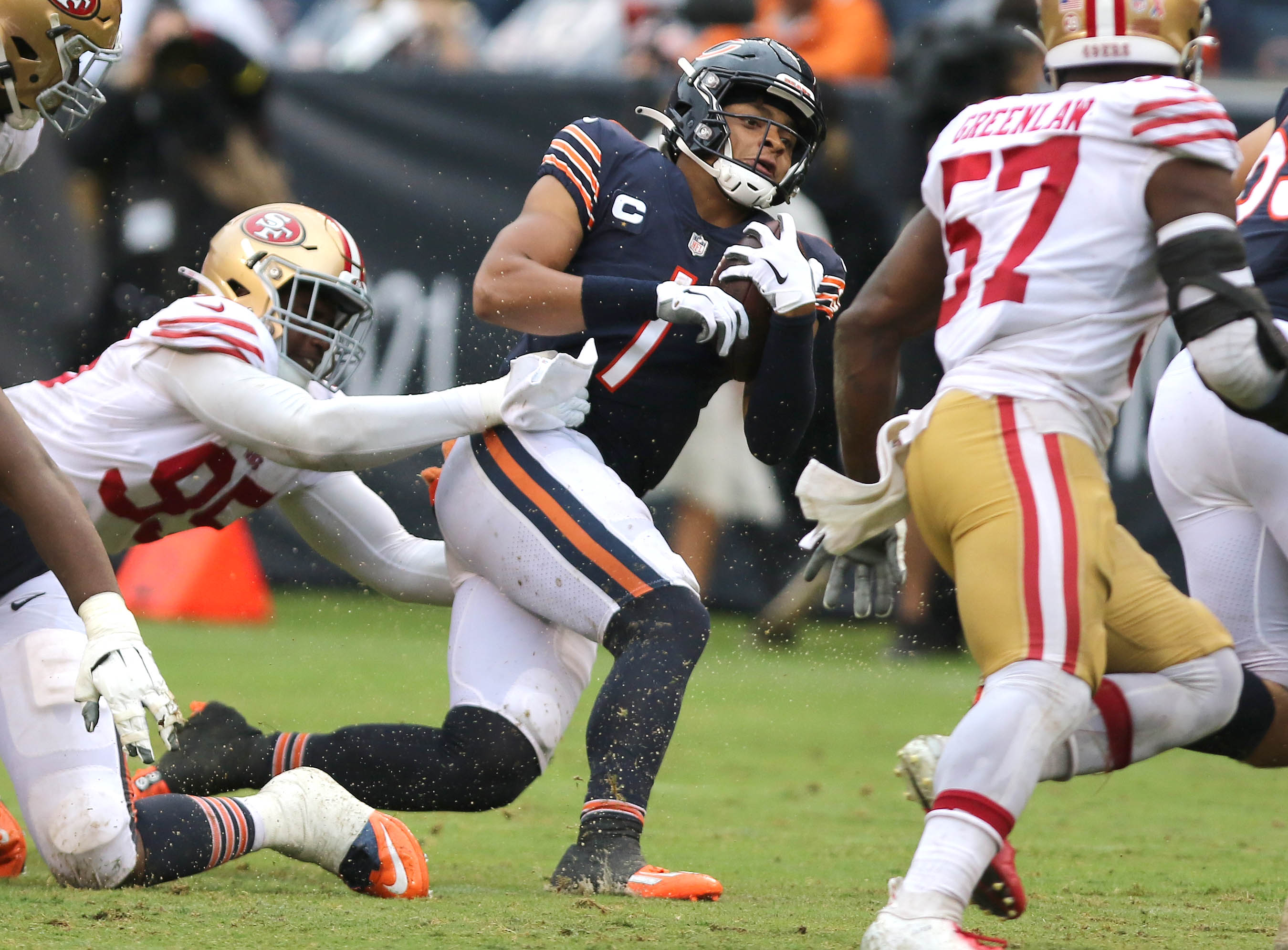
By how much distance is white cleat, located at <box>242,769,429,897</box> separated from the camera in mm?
3225

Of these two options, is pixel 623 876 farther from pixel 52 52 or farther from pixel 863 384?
pixel 52 52

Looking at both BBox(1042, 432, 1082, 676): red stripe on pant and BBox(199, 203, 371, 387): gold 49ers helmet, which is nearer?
BBox(1042, 432, 1082, 676): red stripe on pant

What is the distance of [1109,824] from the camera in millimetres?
4496

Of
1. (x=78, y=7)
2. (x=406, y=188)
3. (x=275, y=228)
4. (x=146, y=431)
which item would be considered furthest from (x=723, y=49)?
(x=406, y=188)

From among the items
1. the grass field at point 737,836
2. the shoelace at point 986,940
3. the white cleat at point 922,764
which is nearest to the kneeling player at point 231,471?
the grass field at point 737,836

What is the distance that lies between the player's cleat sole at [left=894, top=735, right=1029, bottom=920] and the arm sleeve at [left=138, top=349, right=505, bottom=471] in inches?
49.2

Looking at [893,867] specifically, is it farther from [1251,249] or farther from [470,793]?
[1251,249]

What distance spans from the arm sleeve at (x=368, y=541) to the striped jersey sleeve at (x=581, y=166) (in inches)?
33.0

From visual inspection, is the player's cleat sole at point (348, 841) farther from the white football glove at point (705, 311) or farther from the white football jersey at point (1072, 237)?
the white football jersey at point (1072, 237)

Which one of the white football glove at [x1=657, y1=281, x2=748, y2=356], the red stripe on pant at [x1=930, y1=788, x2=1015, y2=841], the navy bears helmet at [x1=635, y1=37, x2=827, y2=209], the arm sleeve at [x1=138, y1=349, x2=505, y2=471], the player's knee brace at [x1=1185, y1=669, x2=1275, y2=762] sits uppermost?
the navy bears helmet at [x1=635, y1=37, x2=827, y2=209]

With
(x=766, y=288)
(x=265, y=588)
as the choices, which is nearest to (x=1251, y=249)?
(x=766, y=288)

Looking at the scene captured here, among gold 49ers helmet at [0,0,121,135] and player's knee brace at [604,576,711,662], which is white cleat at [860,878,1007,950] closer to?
player's knee brace at [604,576,711,662]

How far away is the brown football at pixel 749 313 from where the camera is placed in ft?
11.9

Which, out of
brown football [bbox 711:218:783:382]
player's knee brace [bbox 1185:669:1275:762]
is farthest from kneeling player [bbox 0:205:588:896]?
player's knee brace [bbox 1185:669:1275:762]
